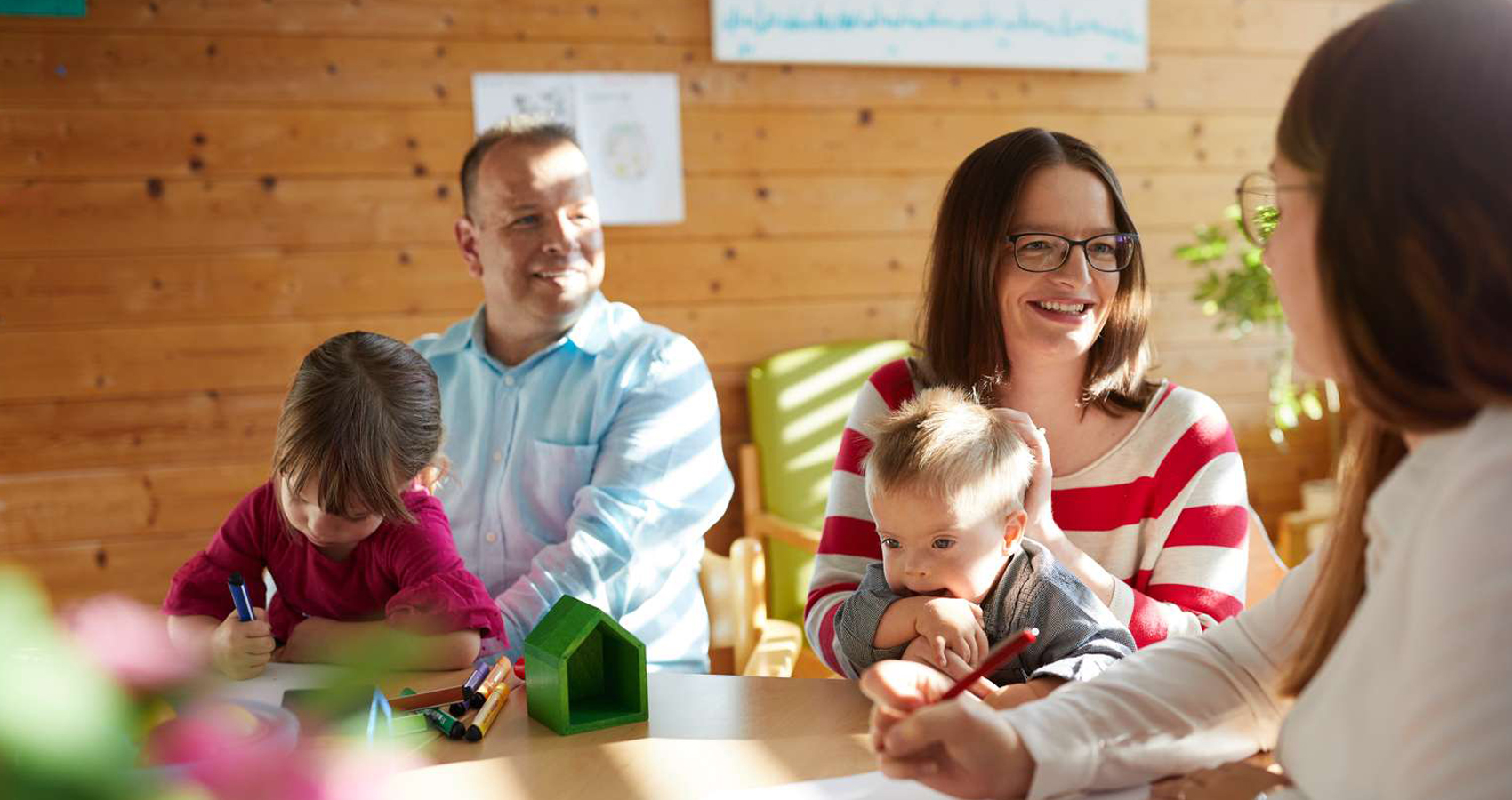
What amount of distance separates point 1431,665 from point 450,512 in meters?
1.71

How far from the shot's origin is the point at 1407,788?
699mm

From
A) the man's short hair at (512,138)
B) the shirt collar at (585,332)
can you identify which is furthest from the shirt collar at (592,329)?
the man's short hair at (512,138)

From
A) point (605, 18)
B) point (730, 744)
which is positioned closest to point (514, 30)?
point (605, 18)

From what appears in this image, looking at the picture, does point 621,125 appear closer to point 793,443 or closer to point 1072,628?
point 793,443

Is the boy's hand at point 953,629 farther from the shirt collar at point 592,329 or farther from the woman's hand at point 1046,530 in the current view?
the shirt collar at point 592,329

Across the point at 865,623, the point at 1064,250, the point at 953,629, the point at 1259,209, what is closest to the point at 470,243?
the point at 1064,250

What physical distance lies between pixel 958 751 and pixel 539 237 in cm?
153

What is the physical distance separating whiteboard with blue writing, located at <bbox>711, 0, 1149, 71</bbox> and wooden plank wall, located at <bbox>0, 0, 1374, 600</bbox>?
6cm

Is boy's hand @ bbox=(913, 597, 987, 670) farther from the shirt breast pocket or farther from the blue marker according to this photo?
the shirt breast pocket

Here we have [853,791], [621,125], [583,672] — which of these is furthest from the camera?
[621,125]

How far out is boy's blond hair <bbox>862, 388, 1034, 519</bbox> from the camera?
1302 millimetres

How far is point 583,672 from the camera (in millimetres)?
1258

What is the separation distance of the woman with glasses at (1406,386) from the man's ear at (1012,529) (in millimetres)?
472

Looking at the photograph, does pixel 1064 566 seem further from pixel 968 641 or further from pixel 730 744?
pixel 730 744
